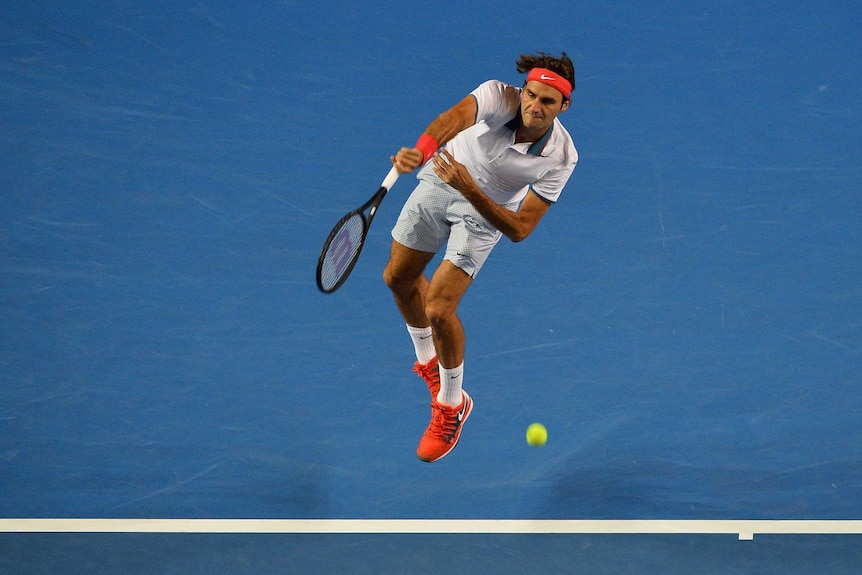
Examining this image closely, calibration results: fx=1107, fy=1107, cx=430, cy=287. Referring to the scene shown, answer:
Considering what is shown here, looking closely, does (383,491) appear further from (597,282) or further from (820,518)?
(820,518)

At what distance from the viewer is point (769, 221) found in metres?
7.13

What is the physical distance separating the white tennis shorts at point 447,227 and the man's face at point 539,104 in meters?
0.52

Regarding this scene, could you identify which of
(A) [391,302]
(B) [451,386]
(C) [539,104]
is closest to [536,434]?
(B) [451,386]

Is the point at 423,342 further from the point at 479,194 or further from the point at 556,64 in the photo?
the point at 556,64

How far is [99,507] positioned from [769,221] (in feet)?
14.8

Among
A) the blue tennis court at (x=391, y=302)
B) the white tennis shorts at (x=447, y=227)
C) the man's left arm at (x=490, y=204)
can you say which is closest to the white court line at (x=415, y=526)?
the blue tennis court at (x=391, y=302)

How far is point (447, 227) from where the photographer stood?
196 inches

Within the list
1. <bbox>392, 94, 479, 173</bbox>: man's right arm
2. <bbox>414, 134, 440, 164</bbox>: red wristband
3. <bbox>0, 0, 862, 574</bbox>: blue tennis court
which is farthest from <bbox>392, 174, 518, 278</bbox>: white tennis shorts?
<bbox>0, 0, 862, 574</bbox>: blue tennis court

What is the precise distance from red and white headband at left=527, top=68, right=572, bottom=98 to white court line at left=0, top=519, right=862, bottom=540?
2973mm

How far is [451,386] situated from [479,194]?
3.79ft

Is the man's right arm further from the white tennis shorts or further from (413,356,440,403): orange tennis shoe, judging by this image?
(413,356,440,403): orange tennis shoe

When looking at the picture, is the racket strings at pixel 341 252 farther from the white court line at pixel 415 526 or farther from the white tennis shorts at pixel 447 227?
the white court line at pixel 415 526

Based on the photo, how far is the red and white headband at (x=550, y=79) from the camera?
442 cm

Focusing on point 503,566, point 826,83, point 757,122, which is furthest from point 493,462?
point 826,83
